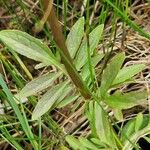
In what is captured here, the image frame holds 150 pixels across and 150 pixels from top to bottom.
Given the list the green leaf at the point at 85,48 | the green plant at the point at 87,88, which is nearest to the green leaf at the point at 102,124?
the green plant at the point at 87,88

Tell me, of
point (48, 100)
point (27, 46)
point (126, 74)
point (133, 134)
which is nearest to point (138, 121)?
point (133, 134)

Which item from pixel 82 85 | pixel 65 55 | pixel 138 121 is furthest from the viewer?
pixel 138 121

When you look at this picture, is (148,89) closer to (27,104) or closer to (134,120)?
(134,120)

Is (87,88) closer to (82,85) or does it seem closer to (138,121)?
(82,85)

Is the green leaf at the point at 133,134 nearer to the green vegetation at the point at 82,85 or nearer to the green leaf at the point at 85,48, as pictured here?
the green vegetation at the point at 82,85

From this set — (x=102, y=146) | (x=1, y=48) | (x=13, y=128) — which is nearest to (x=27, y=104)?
(x=13, y=128)
